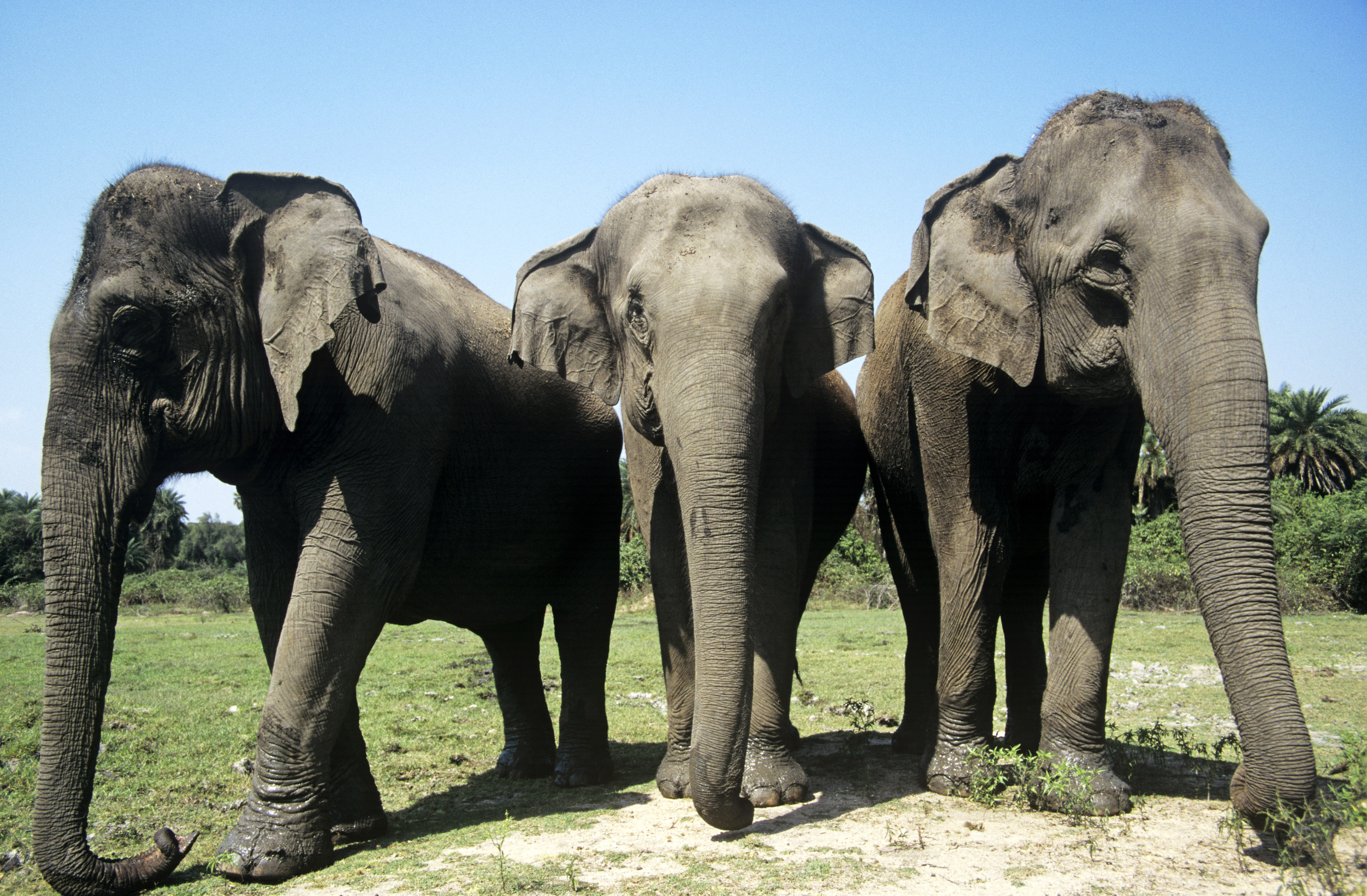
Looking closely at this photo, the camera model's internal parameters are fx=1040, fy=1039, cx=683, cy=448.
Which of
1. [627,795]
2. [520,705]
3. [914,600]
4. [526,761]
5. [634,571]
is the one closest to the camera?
[627,795]

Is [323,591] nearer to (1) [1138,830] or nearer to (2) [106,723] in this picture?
(1) [1138,830]

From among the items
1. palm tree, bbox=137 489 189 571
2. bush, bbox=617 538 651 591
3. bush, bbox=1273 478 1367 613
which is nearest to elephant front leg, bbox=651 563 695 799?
bush, bbox=1273 478 1367 613

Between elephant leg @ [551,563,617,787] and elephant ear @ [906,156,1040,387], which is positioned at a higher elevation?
elephant ear @ [906,156,1040,387]

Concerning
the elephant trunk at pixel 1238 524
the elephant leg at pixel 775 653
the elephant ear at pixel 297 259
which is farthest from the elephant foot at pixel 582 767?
the elephant trunk at pixel 1238 524

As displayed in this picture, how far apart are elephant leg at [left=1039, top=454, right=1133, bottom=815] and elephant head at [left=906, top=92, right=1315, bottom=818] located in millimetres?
687

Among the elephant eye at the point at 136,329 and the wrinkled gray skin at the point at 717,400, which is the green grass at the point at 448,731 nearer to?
the wrinkled gray skin at the point at 717,400

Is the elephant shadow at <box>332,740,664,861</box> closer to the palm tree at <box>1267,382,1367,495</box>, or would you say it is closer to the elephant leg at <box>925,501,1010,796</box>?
the elephant leg at <box>925,501,1010,796</box>

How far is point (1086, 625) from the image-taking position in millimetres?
5453

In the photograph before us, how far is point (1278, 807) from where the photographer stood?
3.73m

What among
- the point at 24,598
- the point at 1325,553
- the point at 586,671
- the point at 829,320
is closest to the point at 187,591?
the point at 24,598

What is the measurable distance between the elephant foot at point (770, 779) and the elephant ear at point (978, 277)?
236 centimetres

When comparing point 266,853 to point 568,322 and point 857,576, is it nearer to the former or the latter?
point 568,322

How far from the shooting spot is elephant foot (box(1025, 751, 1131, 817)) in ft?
16.5

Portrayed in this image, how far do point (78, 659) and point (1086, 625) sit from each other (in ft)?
15.8
